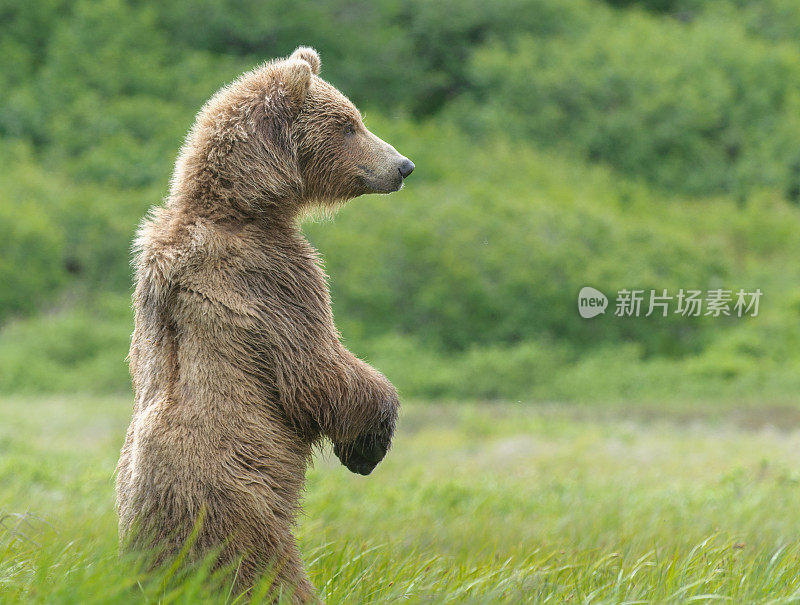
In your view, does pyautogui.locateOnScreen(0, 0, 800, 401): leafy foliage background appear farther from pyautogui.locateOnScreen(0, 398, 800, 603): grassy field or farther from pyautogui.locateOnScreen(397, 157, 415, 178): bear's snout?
pyautogui.locateOnScreen(397, 157, 415, 178): bear's snout

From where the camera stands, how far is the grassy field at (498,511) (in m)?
3.26

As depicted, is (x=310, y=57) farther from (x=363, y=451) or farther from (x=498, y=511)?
(x=498, y=511)

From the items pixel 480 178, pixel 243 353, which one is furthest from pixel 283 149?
pixel 480 178

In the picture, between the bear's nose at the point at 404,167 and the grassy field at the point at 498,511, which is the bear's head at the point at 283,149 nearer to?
the bear's nose at the point at 404,167

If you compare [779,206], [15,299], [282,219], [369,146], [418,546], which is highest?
[779,206]

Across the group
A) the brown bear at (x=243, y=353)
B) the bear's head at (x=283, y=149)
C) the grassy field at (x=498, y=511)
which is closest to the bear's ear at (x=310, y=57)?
Answer: the bear's head at (x=283, y=149)

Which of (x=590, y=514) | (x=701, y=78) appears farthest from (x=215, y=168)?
(x=701, y=78)

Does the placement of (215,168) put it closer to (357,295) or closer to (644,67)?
(357,295)

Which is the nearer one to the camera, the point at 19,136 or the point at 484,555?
the point at 484,555

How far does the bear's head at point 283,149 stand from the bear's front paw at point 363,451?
787mm

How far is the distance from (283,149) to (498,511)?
331cm

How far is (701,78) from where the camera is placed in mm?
21672

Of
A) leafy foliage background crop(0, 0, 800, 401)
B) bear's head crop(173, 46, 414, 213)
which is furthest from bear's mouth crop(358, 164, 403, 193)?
leafy foliage background crop(0, 0, 800, 401)

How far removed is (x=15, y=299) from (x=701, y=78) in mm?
14589
